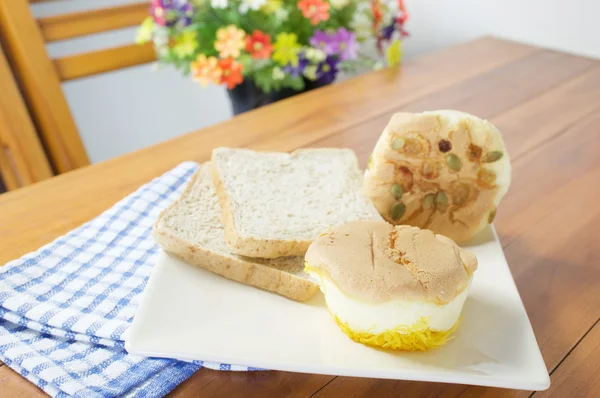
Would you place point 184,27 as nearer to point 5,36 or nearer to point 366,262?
point 5,36

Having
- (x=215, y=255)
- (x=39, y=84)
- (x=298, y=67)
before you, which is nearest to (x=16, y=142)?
(x=39, y=84)

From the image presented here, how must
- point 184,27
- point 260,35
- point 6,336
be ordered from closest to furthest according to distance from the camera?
point 6,336 → point 260,35 → point 184,27

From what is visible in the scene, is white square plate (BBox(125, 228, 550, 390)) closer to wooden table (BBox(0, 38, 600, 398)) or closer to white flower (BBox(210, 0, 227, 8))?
wooden table (BBox(0, 38, 600, 398))

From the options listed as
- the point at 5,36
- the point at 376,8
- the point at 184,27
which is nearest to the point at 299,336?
the point at 184,27

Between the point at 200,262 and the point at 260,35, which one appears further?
the point at 260,35

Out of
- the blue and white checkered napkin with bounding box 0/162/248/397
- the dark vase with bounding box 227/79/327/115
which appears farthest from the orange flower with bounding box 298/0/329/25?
the blue and white checkered napkin with bounding box 0/162/248/397

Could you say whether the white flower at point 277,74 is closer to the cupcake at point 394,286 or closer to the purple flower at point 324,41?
the purple flower at point 324,41
